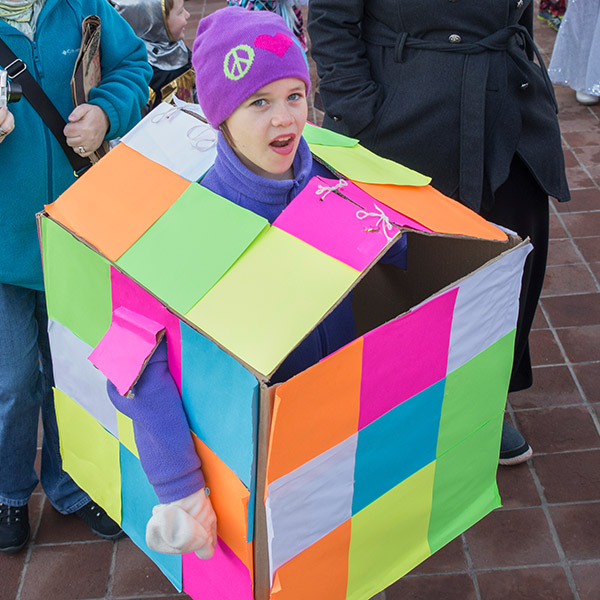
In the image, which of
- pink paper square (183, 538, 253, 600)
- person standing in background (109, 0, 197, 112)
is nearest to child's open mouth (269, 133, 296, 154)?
pink paper square (183, 538, 253, 600)

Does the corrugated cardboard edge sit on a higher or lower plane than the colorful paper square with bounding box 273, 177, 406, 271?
lower

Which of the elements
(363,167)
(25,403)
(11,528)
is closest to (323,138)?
(363,167)

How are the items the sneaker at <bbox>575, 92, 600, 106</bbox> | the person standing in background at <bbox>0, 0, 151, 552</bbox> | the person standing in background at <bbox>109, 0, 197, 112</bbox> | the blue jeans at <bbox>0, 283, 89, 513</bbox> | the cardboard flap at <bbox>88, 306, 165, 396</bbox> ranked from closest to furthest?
the cardboard flap at <bbox>88, 306, 165, 396</bbox>
the person standing in background at <bbox>0, 0, 151, 552</bbox>
the blue jeans at <bbox>0, 283, 89, 513</bbox>
the person standing in background at <bbox>109, 0, 197, 112</bbox>
the sneaker at <bbox>575, 92, 600, 106</bbox>

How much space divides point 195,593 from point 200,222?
2.53 ft

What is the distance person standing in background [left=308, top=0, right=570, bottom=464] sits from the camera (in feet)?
6.79

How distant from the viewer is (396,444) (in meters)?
1.50

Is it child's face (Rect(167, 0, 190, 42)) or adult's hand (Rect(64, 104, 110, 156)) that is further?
child's face (Rect(167, 0, 190, 42))

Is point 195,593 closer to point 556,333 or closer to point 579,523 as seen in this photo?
point 579,523

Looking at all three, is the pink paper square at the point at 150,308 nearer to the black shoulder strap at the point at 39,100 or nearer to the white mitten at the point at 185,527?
the white mitten at the point at 185,527

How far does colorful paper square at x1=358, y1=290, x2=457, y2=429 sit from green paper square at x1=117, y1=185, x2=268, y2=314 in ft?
0.94

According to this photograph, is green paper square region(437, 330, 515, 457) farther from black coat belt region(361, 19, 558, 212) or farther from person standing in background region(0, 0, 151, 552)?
person standing in background region(0, 0, 151, 552)

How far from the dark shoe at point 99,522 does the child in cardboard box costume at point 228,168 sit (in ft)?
3.33

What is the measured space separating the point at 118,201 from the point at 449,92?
3.17 ft

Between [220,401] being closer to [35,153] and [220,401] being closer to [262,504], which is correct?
[262,504]
